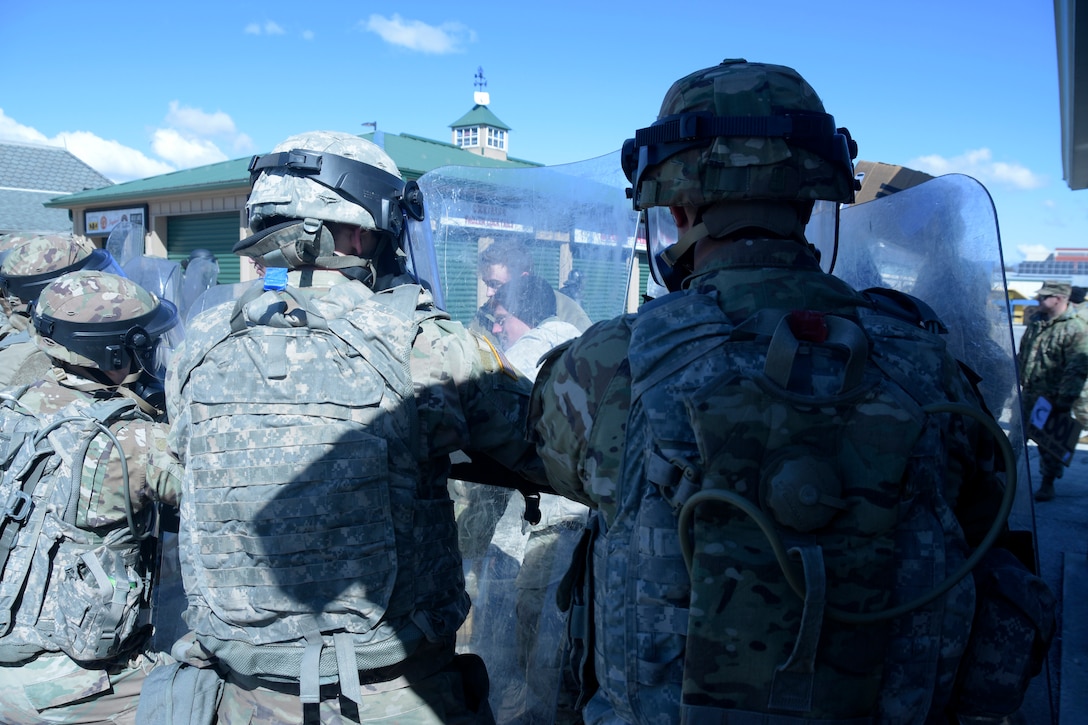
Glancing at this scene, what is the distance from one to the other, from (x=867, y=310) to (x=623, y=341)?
465mm

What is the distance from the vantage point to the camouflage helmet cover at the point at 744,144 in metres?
1.62

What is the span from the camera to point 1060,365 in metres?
7.93

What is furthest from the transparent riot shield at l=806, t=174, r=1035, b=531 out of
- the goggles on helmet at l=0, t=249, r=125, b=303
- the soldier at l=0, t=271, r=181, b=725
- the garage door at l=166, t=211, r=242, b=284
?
the garage door at l=166, t=211, r=242, b=284

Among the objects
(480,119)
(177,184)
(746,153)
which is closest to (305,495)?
(746,153)

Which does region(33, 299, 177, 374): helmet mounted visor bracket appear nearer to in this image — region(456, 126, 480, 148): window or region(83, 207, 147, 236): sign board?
region(83, 207, 147, 236): sign board

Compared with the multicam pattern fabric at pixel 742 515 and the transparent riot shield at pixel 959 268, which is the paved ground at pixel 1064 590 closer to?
the transparent riot shield at pixel 959 268

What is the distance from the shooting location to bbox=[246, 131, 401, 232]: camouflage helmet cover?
2312 mm

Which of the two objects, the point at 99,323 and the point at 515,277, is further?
the point at 515,277

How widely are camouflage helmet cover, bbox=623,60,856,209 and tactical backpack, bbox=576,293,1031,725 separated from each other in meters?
0.38

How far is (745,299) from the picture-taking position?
1502 millimetres

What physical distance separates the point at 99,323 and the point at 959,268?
9.57ft

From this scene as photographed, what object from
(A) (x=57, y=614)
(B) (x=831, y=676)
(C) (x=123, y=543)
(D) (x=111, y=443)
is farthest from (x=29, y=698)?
(B) (x=831, y=676)

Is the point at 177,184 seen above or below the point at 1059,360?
above

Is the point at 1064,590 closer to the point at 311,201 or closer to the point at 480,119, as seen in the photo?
the point at 311,201
